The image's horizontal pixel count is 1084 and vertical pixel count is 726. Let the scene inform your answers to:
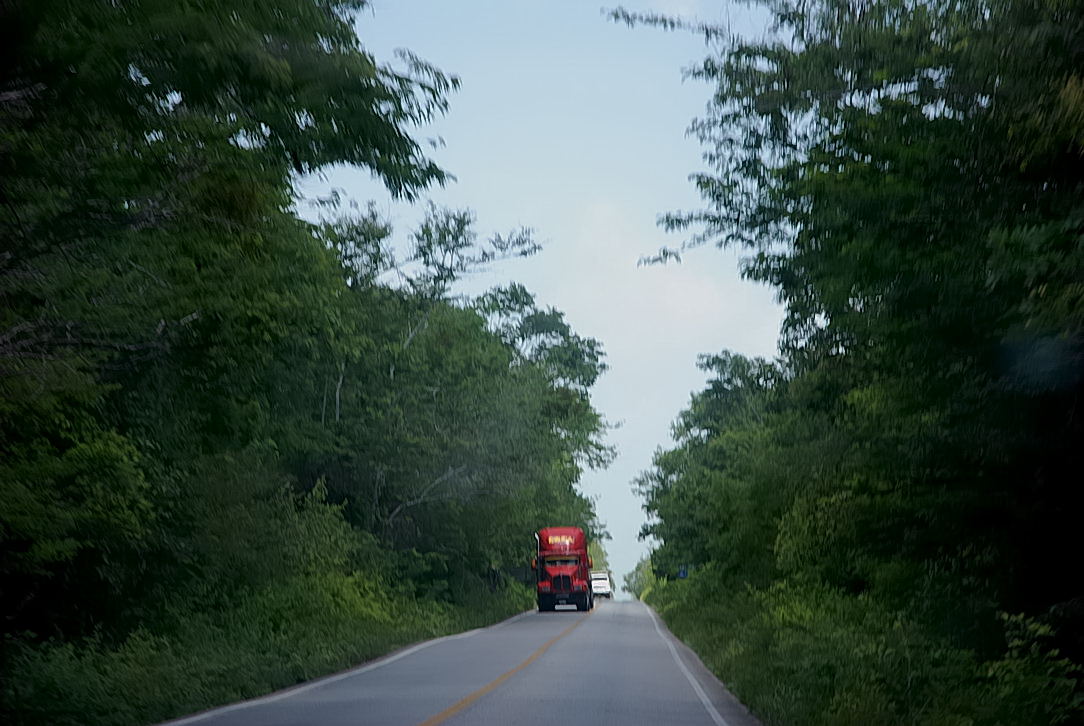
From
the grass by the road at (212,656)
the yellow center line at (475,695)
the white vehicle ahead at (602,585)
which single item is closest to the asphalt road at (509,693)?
the yellow center line at (475,695)

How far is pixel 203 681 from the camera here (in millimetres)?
16125

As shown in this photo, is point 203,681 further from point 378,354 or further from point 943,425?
point 378,354

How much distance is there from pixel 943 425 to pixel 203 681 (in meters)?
9.59

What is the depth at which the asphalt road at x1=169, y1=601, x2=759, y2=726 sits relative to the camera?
14.1m

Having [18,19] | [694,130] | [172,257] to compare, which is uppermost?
[694,130]

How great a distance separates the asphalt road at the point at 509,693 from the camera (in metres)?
14.1

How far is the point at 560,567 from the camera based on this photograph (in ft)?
204

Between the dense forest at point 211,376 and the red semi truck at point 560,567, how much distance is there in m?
18.3

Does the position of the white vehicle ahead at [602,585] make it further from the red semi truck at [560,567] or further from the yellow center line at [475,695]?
the yellow center line at [475,695]

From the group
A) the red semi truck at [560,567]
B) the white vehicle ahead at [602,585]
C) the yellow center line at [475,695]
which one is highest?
the white vehicle ahead at [602,585]

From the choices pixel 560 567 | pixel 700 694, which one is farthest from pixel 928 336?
pixel 560 567

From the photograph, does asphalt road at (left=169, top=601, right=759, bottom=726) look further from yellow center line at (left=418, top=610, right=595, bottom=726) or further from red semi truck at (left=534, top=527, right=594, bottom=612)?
red semi truck at (left=534, top=527, right=594, bottom=612)

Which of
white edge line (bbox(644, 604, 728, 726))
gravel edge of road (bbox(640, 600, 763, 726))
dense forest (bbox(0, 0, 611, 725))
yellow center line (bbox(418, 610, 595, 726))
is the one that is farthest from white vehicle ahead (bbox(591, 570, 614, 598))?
yellow center line (bbox(418, 610, 595, 726))

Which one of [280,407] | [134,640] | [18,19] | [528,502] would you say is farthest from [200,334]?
[528,502]
